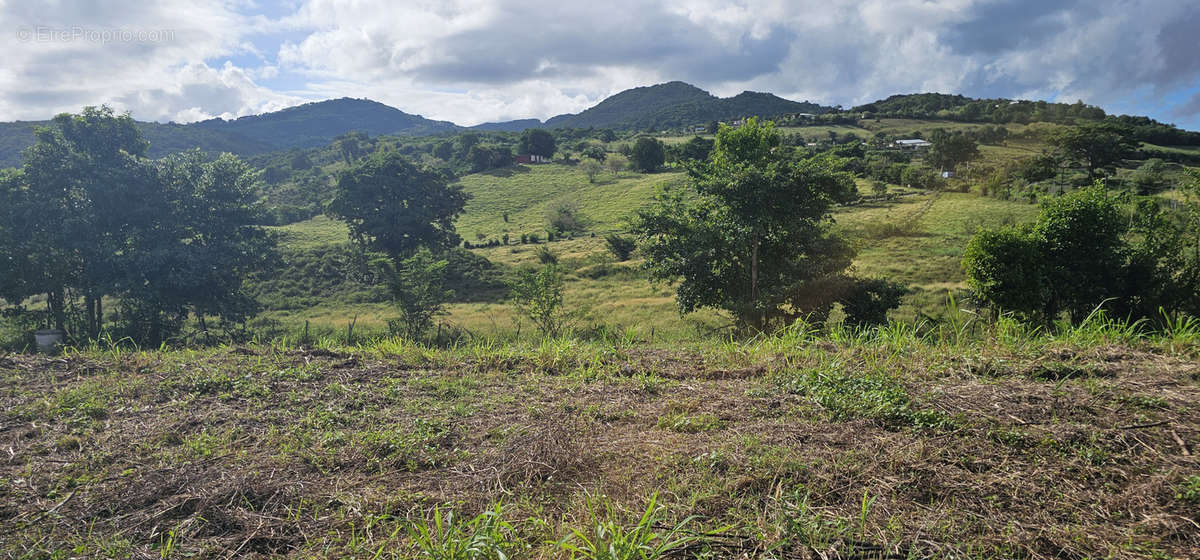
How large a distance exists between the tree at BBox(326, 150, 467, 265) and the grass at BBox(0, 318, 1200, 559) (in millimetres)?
29455

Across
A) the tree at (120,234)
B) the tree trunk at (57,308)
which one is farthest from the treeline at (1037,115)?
the tree trunk at (57,308)

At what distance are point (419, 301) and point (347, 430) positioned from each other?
16.1m

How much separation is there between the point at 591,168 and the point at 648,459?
60.8m

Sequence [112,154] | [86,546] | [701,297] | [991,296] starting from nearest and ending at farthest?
[86,546], [991,296], [701,297], [112,154]

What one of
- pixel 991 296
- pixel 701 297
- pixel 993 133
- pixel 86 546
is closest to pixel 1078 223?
pixel 991 296

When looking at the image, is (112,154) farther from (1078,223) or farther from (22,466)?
(1078,223)

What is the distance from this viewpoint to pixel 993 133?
4331cm

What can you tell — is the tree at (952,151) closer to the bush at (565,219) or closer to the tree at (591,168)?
the bush at (565,219)

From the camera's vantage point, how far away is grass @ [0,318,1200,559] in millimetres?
2498

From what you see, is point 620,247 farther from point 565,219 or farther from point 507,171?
point 507,171

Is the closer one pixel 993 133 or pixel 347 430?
pixel 347 430

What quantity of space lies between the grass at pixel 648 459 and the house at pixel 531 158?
7138 cm

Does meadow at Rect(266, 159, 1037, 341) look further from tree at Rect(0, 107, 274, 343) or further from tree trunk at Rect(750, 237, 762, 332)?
tree at Rect(0, 107, 274, 343)

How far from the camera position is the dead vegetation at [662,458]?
254 centimetres
